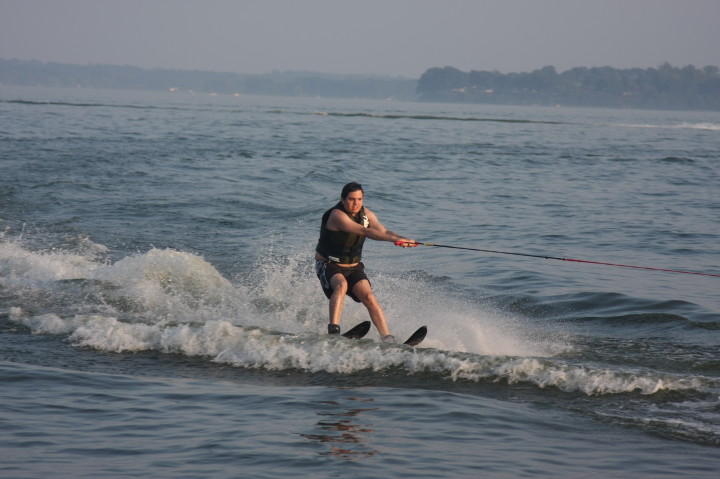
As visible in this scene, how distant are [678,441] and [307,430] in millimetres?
2478

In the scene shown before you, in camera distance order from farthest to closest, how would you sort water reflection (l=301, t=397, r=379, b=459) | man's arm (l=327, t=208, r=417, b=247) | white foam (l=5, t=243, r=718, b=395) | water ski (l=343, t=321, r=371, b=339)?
water ski (l=343, t=321, r=371, b=339), man's arm (l=327, t=208, r=417, b=247), white foam (l=5, t=243, r=718, b=395), water reflection (l=301, t=397, r=379, b=459)

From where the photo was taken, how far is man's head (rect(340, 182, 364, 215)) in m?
7.90

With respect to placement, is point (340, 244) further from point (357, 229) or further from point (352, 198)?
point (352, 198)

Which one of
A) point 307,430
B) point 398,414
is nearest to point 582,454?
point 398,414

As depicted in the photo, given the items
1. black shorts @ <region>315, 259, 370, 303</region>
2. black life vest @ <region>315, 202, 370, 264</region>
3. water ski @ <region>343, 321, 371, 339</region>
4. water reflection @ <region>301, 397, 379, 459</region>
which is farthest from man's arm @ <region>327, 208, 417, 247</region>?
water reflection @ <region>301, 397, 379, 459</region>

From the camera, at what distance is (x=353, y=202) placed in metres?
7.91

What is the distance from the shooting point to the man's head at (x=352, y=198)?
790 cm

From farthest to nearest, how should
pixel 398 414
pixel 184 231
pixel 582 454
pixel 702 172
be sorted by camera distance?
pixel 702 172, pixel 184 231, pixel 398 414, pixel 582 454

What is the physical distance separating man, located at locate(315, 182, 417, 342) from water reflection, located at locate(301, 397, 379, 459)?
1796 mm

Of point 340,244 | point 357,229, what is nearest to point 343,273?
point 340,244

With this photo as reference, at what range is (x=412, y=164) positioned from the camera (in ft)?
92.6

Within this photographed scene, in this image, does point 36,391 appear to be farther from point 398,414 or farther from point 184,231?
point 184,231

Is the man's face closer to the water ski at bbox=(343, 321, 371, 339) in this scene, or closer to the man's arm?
the man's arm

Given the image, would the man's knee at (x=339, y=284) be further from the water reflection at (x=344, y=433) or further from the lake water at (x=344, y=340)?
the water reflection at (x=344, y=433)
